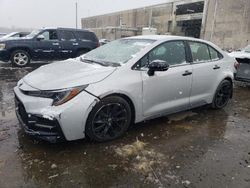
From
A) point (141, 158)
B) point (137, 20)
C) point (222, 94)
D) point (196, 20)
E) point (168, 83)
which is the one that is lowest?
point (141, 158)

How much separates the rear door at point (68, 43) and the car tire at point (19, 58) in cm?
160

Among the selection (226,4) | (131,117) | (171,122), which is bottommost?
(171,122)

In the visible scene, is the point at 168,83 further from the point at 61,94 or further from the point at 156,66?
the point at 61,94

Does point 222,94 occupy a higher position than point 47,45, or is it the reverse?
point 47,45

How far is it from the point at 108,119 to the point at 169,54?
1.65m

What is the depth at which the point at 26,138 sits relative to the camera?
13.3 feet

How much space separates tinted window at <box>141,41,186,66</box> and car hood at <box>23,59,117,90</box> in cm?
72

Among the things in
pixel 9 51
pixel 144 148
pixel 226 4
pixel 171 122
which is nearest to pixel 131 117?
pixel 144 148

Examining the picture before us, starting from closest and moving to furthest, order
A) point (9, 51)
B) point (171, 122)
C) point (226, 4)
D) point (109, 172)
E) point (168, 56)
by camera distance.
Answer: point (109, 172) < point (168, 56) < point (171, 122) < point (9, 51) < point (226, 4)

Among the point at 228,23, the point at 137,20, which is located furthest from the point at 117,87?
the point at 137,20

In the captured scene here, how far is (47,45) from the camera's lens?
38.3 feet

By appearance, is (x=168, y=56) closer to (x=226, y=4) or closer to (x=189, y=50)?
(x=189, y=50)

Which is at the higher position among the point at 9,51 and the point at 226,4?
the point at 226,4

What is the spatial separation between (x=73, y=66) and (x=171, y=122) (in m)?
2.06
